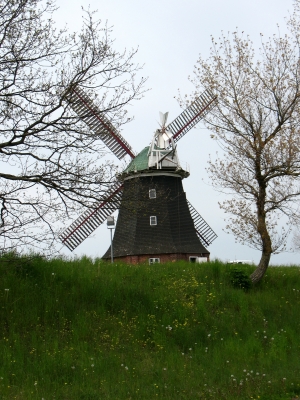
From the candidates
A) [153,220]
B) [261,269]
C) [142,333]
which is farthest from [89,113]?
[153,220]

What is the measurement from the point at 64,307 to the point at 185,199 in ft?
45.5

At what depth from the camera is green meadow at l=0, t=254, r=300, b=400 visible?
1017 cm

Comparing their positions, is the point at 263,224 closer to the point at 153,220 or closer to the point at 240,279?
the point at 240,279

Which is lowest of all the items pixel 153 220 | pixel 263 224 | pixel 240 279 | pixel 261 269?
pixel 240 279

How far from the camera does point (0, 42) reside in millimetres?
12148

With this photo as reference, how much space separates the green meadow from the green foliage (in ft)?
0.52

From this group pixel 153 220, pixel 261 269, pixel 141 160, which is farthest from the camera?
pixel 141 160

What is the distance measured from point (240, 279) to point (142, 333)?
558cm

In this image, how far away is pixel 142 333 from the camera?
13.5 m

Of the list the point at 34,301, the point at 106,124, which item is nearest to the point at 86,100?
the point at 106,124

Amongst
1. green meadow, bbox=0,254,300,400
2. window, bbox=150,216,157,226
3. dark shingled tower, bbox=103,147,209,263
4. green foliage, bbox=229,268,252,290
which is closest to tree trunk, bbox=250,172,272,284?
green foliage, bbox=229,268,252,290

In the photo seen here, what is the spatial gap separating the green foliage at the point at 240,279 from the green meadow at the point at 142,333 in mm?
159

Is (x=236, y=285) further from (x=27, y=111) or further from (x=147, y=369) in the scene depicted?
(x=27, y=111)

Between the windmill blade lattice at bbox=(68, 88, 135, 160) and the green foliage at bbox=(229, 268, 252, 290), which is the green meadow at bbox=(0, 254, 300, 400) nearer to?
the green foliage at bbox=(229, 268, 252, 290)
